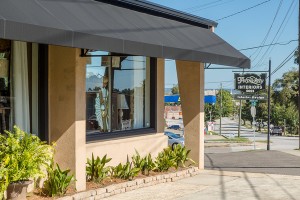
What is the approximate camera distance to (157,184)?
10.1 m

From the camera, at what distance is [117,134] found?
10.6 meters

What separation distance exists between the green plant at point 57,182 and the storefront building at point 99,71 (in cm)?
43

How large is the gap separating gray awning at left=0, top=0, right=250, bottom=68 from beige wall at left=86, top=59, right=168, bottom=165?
6.10ft

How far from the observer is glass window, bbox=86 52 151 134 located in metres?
10.3

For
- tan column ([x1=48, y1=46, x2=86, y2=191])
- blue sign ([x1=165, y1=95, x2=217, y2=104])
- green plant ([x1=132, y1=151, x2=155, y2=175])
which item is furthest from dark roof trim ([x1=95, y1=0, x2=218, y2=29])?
blue sign ([x1=165, y1=95, x2=217, y2=104])

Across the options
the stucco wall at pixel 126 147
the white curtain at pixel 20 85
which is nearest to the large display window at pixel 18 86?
the white curtain at pixel 20 85

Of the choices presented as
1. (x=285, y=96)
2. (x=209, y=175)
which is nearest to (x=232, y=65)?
(x=209, y=175)

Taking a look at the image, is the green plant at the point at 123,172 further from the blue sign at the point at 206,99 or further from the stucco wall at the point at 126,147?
the blue sign at the point at 206,99

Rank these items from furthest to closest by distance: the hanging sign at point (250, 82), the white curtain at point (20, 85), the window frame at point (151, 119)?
the hanging sign at point (250, 82) < the window frame at point (151, 119) < the white curtain at point (20, 85)

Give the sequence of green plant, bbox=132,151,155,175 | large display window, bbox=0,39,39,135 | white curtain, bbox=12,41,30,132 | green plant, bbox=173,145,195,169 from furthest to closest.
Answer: green plant, bbox=173,145,195,169, green plant, bbox=132,151,155,175, white curtain, bbox=12,41,30,132, large display window, bbox=0,39,39,135

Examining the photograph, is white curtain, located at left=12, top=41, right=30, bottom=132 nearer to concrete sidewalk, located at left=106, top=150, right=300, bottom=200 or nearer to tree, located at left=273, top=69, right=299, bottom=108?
concrete sidewalk, located at left=106, top=150, right=300, bottom=200

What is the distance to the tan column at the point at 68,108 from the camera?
26.6 ft

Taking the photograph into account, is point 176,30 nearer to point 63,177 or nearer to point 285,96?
point 63,177

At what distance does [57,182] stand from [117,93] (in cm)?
389
